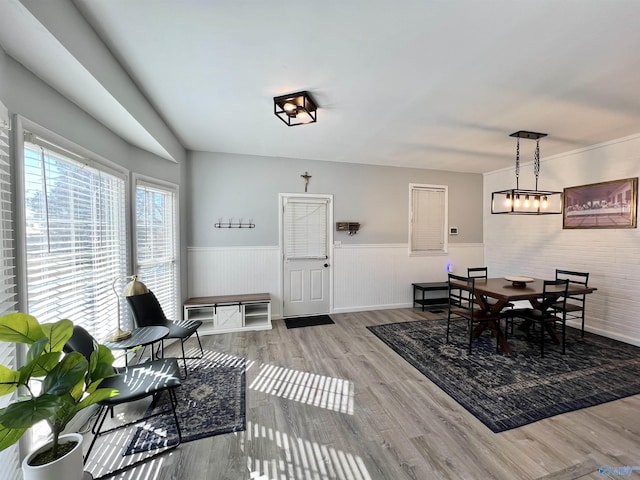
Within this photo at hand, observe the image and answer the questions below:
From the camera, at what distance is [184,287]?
13.0 ft

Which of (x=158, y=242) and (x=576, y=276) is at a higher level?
(x=158, y=242)

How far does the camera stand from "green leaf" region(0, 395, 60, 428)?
3.13 feet

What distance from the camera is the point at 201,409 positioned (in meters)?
2.18

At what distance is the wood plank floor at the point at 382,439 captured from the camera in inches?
64.1

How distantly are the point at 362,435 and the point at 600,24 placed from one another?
303 cm

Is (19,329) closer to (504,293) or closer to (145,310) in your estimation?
(145,310)

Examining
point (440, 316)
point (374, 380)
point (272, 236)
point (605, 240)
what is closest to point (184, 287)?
point (272, 236)

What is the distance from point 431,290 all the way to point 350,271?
1.66 m

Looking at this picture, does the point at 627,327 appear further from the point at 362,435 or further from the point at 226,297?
the point at 226,297

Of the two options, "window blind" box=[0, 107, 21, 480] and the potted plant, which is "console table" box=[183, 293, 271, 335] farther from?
the potted plant

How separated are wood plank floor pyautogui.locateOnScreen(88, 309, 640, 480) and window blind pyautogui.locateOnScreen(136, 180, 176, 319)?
66.7 inches

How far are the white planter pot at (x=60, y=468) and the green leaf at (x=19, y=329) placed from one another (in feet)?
1.68

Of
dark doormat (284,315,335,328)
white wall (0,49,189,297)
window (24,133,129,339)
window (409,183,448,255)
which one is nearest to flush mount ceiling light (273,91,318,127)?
white wall (0,49,189,297)

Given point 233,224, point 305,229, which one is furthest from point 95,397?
point 305,229
